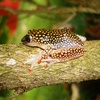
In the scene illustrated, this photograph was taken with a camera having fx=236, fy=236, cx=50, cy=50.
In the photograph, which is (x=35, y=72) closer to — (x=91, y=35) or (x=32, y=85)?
(x=32, y=85)

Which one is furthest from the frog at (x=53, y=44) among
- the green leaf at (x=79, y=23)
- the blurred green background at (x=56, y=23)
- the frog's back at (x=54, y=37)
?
the green leaf at (x=79, y=23)

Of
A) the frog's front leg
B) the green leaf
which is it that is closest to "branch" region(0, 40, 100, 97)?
the frog's front leg

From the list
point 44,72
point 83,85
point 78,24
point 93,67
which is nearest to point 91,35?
point 78,24

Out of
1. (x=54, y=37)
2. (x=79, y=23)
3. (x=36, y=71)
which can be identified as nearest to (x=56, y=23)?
(x=79, y=23)

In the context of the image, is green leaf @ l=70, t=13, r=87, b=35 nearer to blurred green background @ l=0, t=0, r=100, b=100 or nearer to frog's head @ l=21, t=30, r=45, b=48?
blurred green background @ l=0, t=0, r=100, b=100

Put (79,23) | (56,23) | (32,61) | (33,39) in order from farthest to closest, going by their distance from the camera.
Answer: (56,23)
(79,23)
(33,39)
(32,61)

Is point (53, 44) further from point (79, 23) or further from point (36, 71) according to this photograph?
point (79, 23)
